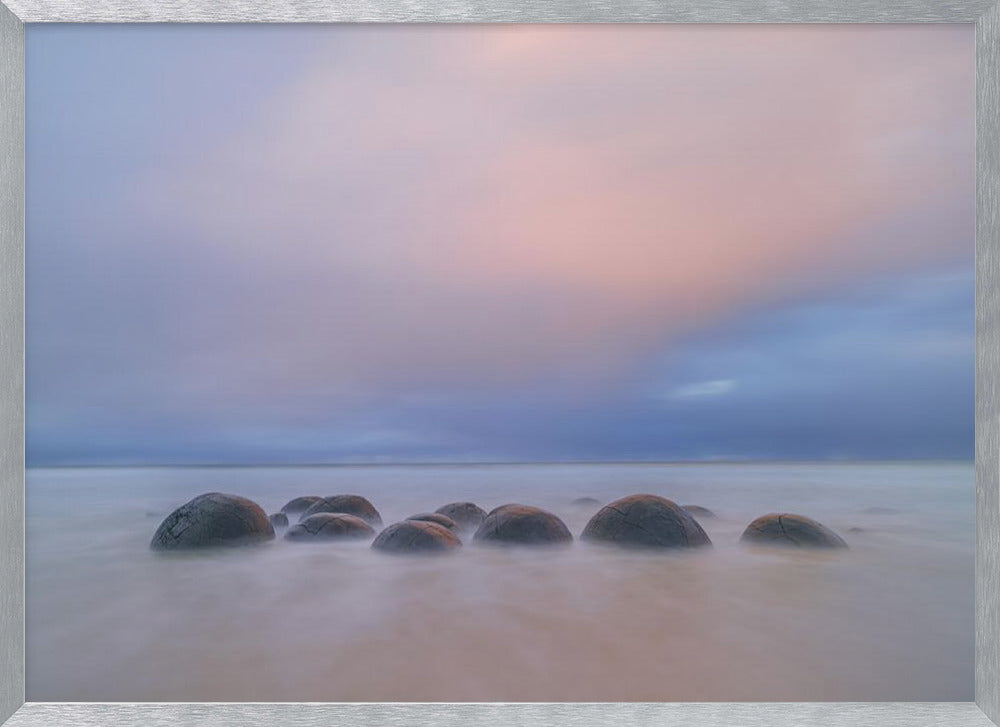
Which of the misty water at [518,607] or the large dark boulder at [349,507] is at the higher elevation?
the large dark boulder at [349,507]

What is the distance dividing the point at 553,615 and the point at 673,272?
2.51 feet

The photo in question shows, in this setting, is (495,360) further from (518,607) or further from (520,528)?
(518,607)

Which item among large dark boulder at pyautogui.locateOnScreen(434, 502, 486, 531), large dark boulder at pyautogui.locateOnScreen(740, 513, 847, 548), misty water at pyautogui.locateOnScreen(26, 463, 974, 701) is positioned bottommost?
misty water at pyautogui.locateOnScreen(26, 463, 974, 701)

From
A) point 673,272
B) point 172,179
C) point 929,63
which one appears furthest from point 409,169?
point 929,63

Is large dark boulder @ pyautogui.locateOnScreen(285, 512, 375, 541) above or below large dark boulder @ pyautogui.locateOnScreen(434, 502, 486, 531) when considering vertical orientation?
below

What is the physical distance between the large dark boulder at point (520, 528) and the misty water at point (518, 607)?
3 centimetres

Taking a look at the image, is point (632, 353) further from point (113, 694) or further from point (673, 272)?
point (113, 694)

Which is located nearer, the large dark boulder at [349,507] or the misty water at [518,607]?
the misty water at [518,607]

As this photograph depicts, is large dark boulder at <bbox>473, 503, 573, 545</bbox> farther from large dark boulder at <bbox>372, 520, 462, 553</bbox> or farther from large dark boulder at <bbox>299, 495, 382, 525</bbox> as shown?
large dark boulder at <bbox>299, 495, 382, 525</bbox>

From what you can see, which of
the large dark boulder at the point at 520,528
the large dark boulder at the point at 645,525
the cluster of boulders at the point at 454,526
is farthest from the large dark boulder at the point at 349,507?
the large dark boulder at the point at 645,525

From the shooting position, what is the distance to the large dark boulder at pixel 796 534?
1.26 m

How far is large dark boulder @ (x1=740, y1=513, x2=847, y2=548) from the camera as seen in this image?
1.26 metres

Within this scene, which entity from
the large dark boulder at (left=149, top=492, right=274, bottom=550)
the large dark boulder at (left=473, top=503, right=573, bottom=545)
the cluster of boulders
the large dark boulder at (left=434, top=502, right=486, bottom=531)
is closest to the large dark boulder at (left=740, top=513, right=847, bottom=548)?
the cluster of boulders

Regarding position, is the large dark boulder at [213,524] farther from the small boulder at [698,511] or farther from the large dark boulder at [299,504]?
the small boulder at [698,511]
